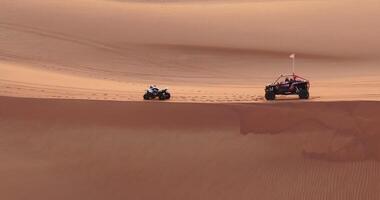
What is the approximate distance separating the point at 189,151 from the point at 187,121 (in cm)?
88

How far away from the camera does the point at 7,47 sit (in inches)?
625

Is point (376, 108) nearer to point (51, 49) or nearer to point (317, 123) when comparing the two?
point (317, 123)

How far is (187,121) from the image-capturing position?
8.82 metres

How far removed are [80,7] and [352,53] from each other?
33.4 feet

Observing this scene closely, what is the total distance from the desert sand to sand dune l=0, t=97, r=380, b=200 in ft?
0.07

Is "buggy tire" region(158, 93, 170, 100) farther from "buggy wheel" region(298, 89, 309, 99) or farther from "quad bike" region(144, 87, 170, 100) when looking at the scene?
"buggy wheel" region(298, 89, 309, 99)

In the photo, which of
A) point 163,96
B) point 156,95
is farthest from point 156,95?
point 163,96

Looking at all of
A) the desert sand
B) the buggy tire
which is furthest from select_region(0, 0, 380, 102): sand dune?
the buggy tire

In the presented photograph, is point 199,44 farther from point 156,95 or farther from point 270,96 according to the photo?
point 270,96

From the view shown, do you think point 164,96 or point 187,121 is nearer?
point 187,121

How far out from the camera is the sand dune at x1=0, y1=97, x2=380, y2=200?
23.4ft

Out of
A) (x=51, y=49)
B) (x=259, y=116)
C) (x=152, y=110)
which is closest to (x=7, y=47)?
(x=51, y=49)

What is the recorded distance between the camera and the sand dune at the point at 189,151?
712 centimetres

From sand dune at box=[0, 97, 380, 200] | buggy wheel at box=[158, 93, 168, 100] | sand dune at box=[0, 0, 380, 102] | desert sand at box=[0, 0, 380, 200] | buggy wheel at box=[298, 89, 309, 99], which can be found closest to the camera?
sand dune at box=[0, 97, 380, 200]
